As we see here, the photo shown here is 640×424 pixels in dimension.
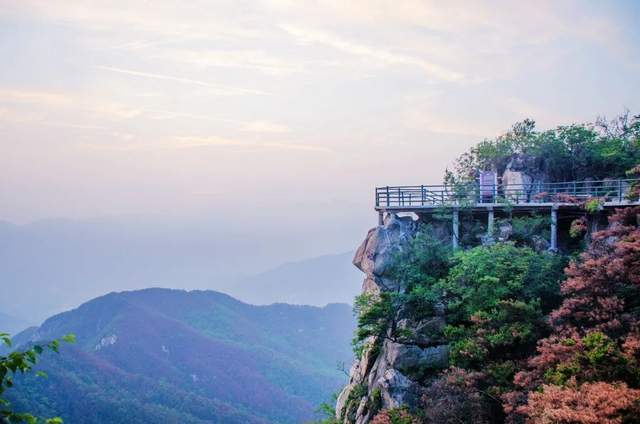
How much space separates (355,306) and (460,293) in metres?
4.01

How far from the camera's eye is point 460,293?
2108 centimetres

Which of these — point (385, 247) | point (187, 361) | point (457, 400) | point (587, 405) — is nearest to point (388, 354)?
point (385, 247)

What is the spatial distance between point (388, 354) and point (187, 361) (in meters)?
71.5

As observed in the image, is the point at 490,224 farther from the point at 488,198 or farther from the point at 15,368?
the point at 15,368

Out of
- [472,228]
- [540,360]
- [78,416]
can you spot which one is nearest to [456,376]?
[540,360]

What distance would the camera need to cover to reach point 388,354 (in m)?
21.7

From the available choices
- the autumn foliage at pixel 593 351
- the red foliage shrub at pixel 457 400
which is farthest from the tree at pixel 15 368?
the red foliage shrub at pixel 457 400

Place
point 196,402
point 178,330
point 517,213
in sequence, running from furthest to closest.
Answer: point 178,330
point 196,402
point 517,213

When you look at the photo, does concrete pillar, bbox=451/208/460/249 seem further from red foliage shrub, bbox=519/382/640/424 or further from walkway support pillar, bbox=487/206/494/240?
red foliage shrub, bbox=519/382/640/424

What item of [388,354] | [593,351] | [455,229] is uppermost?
[455,229]

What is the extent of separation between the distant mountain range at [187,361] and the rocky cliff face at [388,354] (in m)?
35.2

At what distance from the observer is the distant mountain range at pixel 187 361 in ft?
204

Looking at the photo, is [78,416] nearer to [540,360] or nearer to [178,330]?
[178,330]

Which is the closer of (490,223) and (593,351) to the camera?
(593,351)
